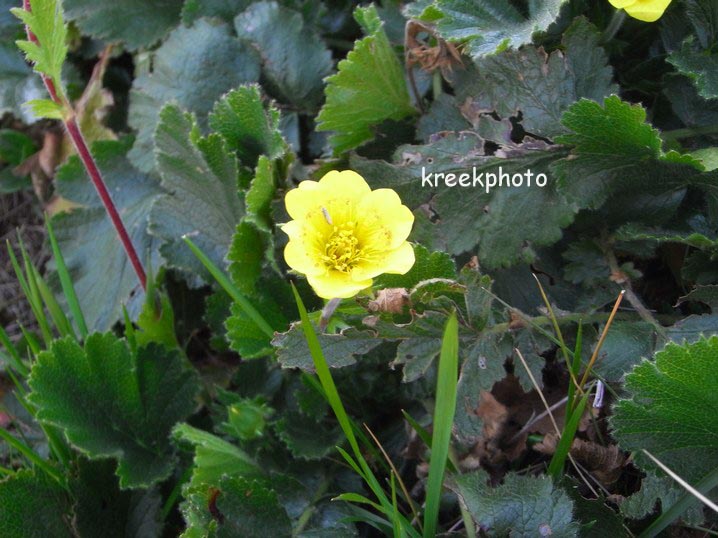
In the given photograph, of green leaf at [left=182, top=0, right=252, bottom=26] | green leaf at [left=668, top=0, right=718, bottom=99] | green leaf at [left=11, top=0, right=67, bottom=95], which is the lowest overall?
green leaf at [left=668, top=0, right=718, bottom=99]

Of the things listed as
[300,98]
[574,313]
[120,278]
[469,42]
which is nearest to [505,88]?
[469,42]

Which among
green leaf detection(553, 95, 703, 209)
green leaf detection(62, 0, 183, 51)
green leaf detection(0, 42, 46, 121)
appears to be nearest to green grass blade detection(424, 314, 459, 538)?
green leaf detection(553, 95, 703, 209)

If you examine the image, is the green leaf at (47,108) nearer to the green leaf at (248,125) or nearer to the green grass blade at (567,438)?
the green leaf at (248,125)

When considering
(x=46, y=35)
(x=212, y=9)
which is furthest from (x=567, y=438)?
(x=212, y=9)

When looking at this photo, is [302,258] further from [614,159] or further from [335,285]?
[614,159]

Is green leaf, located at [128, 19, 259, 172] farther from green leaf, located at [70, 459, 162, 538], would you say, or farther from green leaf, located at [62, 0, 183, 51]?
green leaf, located at [70, 459, 162, 538]

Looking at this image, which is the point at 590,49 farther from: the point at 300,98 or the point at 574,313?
the point at 300,98

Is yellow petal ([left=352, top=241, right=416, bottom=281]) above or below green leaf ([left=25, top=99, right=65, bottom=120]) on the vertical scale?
below
